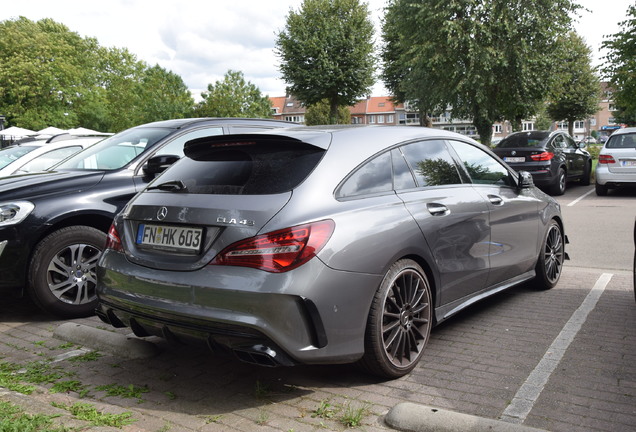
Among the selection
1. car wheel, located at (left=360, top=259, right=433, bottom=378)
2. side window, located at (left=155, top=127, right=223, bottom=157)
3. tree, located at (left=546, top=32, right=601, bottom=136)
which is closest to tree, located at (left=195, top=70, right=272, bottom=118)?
tree, located at (left=546, top=32, right=601, bottom=136)

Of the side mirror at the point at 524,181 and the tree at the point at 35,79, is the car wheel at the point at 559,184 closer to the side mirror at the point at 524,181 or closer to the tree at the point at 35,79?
the side mirror at the point at 524,181

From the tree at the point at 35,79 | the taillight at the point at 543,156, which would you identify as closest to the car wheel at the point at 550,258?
the taillight at the point at 543,156

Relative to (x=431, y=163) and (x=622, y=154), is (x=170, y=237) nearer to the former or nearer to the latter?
(x=431, y=163)

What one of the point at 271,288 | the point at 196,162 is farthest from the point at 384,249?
the point at 196,162

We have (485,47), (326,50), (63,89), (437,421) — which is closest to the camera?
(437,421)

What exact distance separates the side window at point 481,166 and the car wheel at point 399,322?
1.38 meters

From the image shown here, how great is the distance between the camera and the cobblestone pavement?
322cm

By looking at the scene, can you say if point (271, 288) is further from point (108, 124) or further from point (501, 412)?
point (108, 124)

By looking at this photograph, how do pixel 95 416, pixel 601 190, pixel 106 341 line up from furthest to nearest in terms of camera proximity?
1. pixel 601 190
2. pixel 106 341
3. pixel 95 416

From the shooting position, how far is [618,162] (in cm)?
1513

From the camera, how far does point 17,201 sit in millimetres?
5035

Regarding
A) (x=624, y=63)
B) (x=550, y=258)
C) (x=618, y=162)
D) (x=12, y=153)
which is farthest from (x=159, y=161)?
(x=624, y=63)

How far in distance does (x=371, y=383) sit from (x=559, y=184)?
13.9 metres

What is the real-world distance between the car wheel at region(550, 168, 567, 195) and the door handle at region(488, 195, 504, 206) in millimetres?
11760
